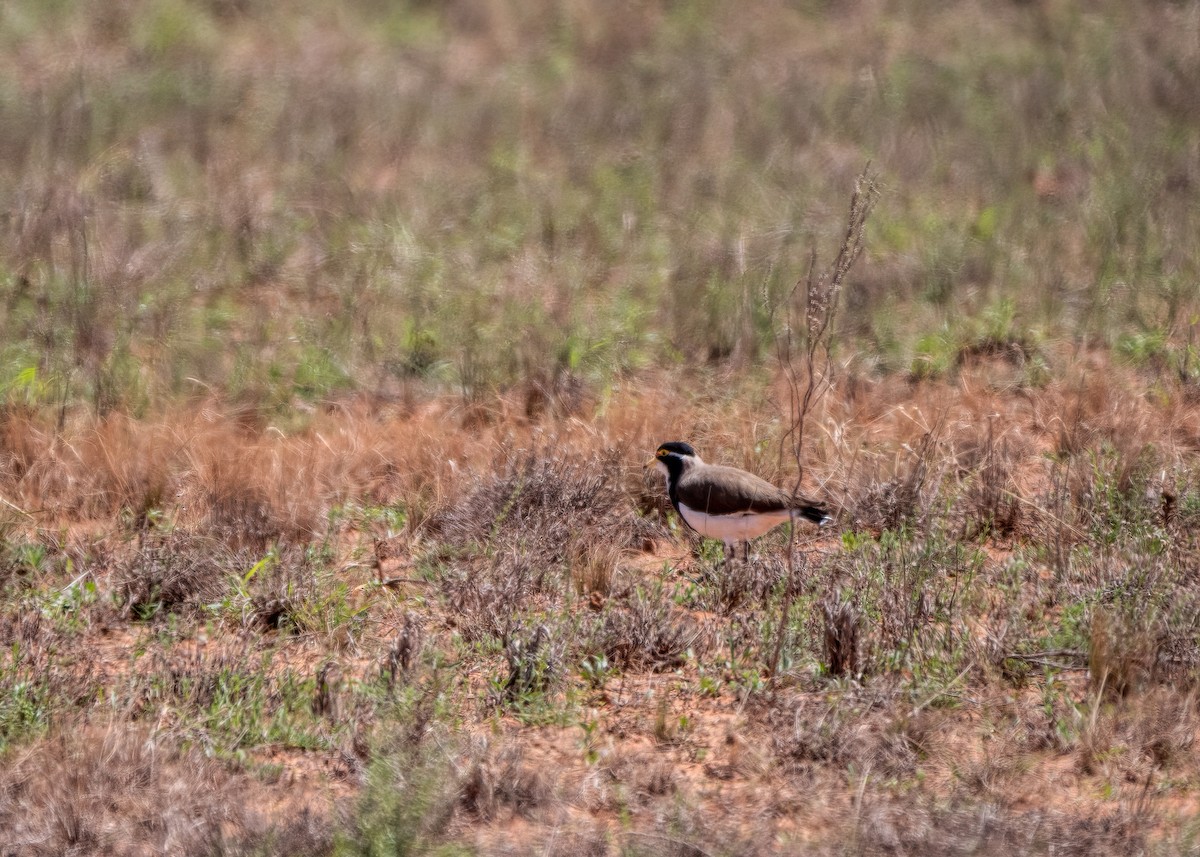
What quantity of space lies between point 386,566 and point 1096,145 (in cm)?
894

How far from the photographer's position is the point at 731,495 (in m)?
6.17

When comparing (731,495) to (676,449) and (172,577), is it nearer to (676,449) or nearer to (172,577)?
(676,449)

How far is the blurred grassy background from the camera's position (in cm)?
905

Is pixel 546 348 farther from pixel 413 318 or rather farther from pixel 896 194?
pixel 896 194

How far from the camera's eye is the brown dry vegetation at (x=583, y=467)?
4.61 metres

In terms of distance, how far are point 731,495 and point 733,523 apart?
0.12 metres

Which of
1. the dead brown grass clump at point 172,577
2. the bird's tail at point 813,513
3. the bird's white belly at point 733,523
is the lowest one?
the dead brown grass clump at point 172,577

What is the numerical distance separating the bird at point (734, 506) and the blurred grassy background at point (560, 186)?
920 mm

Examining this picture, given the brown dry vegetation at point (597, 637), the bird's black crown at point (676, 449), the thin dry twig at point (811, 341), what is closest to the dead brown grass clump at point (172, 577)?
the brown dry vegetation at point (597, 637)

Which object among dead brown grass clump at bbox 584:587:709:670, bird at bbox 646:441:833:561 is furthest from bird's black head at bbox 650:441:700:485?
dead brown grass clump at bbox 584:587:709:670

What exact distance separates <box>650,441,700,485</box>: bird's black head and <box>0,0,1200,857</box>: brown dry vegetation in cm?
34

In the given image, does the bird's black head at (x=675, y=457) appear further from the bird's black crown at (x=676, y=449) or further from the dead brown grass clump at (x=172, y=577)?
the dead brown grass clump at (x=172, y=577)

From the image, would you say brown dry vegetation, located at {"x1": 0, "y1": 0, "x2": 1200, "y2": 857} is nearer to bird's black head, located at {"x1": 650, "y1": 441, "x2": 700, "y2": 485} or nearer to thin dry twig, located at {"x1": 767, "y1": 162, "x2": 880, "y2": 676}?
thin dry twig, located at {"x1": 767, "y1": 162, "x2": 880, "y2": 676}

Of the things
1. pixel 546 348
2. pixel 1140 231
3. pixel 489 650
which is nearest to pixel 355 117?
pixel 546 348
